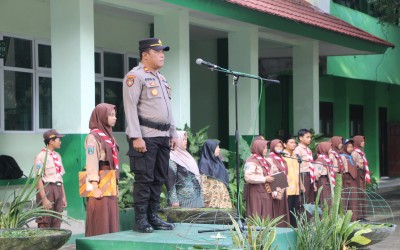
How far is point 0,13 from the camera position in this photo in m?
12.3

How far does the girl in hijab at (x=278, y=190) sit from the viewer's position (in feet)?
35.9

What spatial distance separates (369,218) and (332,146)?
5.13 feet

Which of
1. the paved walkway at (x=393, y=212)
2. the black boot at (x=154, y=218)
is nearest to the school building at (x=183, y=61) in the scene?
the paved walkway at (x=393, y=212)

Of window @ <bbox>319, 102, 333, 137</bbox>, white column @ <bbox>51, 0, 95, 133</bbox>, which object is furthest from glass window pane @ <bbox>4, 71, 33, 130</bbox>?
window @ <bbox>319, 102, 333, 137</bbox>

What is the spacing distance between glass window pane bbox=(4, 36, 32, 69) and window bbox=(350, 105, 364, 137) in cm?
1434

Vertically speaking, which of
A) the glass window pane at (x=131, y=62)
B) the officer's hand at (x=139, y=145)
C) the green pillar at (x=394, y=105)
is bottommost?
the officer's hand at (x=139, y=145)

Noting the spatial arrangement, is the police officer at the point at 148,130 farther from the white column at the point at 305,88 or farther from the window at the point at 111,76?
the white column at the point at 305,88

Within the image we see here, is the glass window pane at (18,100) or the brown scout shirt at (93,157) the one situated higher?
the glass window pane at (18,100)

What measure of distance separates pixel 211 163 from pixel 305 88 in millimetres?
7684

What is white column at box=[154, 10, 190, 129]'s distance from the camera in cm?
1345

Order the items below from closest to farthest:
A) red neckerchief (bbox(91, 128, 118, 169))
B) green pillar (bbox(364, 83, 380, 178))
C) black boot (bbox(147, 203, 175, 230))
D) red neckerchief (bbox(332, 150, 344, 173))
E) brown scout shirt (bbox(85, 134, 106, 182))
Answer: black boot (bbox(147, 203, 175, 230)) < brown scout shirt (bbox(85, 134, 106, 182)) < red neckerchief (bbox(91, 128, 118, 169)) < red neckerchief (bbox(332, 150, 344, 173)) < green pillar (bbox(364, 83, 380, 178))

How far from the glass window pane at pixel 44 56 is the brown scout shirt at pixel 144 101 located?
6.69 metres

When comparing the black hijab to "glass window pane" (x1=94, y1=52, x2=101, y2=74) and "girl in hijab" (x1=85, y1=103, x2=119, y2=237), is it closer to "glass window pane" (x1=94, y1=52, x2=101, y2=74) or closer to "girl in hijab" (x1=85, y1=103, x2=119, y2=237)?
"girl in hijab" (x1=85, y1=103, x2=119, y2=237)

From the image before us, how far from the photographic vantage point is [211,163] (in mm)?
11422
